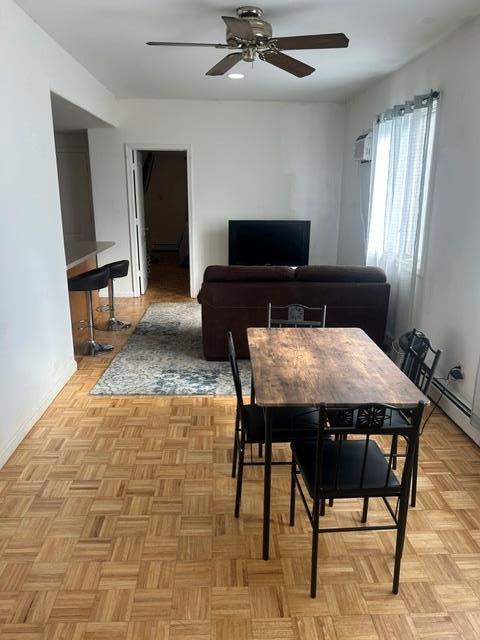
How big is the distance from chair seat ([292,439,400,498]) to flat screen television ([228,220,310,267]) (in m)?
4.51

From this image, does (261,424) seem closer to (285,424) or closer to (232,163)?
(285,424)

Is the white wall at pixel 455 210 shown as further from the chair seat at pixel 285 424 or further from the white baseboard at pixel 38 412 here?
the white baseboard at pixel 38 412

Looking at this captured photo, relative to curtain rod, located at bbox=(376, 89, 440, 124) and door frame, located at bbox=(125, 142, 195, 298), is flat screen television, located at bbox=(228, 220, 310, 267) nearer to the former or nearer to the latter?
door frame, located at bbox=(125, 142, 195, 298)

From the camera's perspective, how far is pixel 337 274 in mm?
3926

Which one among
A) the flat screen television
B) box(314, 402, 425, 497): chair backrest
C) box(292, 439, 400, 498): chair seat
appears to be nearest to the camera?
box(314, 402, 425, 497): chair backrest

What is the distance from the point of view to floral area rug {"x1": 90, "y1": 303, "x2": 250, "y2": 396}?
141 inches

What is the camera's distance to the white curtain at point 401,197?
3.64 meters

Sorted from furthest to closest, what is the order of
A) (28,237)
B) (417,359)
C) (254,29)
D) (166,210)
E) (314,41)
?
(166,210) < (28,237) < (254,29) < (314,41) < (417,359)

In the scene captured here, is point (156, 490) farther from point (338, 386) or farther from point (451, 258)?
point (451, 258)

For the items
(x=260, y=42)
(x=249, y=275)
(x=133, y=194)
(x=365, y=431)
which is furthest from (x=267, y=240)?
(x=365, y=431)

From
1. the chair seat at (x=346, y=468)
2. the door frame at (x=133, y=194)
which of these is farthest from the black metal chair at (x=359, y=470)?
the door frame at (x=133, y=194)

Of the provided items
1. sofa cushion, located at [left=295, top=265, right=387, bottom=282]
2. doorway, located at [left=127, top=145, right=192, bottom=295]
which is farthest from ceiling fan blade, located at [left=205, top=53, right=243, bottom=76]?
doorway, located at [left=127, top=145, right=192, bottom=295]

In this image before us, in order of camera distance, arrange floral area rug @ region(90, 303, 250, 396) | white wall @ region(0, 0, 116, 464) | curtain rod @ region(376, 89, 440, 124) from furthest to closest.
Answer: floral area rug @ region(90, 303, 250, 396)
curtain rod @ region(376, 89, 440, 124)
white wall @ region(0, 0, 116, 464)

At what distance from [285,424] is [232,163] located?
4.81 m
